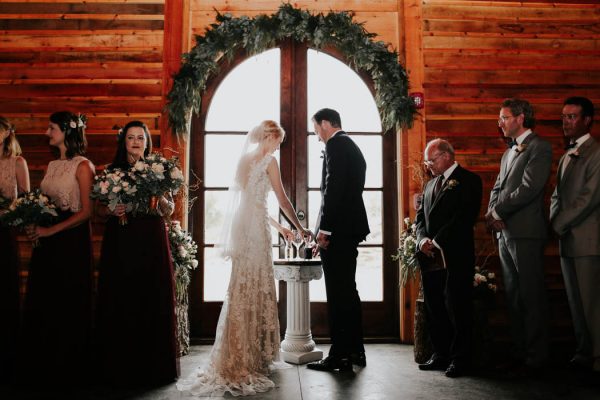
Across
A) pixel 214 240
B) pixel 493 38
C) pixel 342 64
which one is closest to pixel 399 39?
pixel 342 64

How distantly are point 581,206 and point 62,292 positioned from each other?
3716 mm

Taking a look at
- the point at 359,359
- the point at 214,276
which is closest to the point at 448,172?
the point at 359,359

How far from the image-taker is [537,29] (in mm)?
5086

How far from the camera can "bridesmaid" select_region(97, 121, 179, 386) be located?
336 centimetres

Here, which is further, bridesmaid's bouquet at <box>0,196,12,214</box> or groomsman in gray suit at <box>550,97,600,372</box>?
bridesmaid's bouquet at <box>0,196,12,214</box>

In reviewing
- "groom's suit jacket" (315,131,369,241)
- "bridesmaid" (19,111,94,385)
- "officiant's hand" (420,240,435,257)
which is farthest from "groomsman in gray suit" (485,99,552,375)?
"bridesmaid" (19,111,94,385)

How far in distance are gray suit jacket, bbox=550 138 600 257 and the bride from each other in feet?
6.87

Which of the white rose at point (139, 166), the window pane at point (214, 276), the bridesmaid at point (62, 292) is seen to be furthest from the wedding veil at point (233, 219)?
the window pane at point (214, 276)

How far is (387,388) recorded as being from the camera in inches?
132

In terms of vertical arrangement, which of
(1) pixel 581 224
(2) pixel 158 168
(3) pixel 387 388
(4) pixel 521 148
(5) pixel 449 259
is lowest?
(3) pixel 387 388

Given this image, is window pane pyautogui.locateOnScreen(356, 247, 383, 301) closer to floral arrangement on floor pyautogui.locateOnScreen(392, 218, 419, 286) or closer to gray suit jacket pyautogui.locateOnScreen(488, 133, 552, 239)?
floral arrangement on floor pyautogui.locateOnScreen(392, 218, 419, 286)

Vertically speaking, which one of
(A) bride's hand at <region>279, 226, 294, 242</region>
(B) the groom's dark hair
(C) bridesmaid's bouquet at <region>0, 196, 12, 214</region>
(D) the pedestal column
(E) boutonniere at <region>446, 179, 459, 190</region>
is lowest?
(D) the pedestal column

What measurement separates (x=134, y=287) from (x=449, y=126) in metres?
3.28

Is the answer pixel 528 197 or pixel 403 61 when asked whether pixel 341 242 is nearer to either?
pixel 528 197
